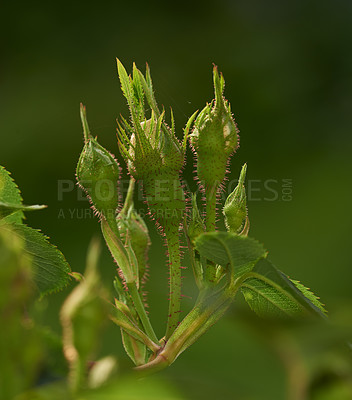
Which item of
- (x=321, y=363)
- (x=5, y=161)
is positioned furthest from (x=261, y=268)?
(x=5, y=161)

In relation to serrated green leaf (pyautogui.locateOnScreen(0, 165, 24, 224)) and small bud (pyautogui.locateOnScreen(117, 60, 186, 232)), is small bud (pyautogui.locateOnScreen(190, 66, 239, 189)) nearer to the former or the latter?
small bud (pyautogui.locateOnScreen(117, 60, 186, 232))

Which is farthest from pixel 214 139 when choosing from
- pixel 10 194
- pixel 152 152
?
pixel 10 194

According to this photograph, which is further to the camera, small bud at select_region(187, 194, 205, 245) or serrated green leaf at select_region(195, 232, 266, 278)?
small bud at select_region(187, 194, 205, 245)

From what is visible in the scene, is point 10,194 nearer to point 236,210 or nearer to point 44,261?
point 44,261

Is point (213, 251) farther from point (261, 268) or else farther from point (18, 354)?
point (18, 354)

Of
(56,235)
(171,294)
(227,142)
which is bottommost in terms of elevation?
(56,235)

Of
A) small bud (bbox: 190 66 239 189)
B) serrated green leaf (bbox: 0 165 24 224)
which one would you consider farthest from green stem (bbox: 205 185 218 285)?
serrated green leaf (bbox: 0 165 24 224)

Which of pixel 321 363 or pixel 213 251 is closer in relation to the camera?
pixel 321 363
